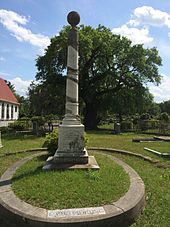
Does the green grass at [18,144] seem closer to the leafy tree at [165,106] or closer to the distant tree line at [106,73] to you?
the distant tree line at [106,73]

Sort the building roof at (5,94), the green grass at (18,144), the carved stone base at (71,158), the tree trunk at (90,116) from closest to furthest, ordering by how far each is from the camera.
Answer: the carved stone base at (71,158) → the green grass at (18,144) → the tree trunk at (90,116) → the building roof at (5,94)

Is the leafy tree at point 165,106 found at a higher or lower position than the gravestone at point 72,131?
higher

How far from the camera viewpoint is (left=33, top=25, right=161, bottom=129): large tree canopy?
1187 inches

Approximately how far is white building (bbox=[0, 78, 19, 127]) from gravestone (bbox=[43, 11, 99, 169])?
26.8 m

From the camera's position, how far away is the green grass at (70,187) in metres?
4.91

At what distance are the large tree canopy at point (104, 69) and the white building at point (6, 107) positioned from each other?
21.9ft

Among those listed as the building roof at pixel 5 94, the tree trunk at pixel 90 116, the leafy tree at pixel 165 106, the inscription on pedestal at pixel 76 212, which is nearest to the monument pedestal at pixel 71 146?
the inscription on pedestal at pixel 76 212

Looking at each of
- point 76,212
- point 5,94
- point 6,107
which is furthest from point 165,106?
point 76,212

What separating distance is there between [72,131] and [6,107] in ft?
98.1

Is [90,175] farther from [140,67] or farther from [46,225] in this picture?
[140,67]

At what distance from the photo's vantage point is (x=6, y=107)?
35750 millimetres

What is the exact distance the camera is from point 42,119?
23219mm

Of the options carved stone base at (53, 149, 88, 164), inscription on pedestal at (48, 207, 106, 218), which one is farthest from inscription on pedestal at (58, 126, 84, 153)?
inscription on pedestal at (48, 207, 106, 218)

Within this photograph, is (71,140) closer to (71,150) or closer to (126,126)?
(71,150)
